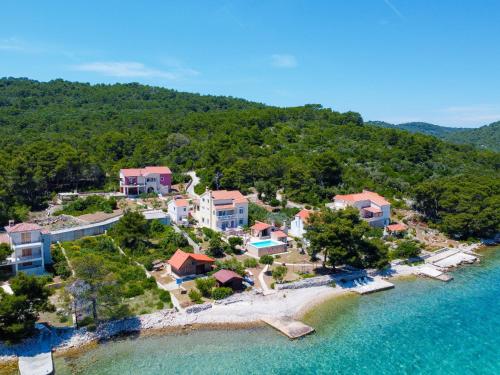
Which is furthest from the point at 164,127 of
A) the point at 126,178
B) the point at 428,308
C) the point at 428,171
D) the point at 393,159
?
the point at 428,308

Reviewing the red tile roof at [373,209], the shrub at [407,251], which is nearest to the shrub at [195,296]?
the shrub at [407,251]

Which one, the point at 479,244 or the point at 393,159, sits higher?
the point at 393,159

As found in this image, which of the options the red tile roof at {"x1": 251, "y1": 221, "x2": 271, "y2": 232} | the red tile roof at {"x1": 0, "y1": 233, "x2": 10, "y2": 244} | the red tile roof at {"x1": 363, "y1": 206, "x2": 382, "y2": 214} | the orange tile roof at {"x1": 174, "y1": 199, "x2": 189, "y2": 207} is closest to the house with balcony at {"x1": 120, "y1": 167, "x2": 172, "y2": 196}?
the orange tile roof at {"x1": 174, "y1": 199, "x2": 189, "y2": 207}

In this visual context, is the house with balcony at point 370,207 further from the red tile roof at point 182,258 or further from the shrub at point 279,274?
the red tile roof at point 182,258

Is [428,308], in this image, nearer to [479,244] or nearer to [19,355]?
[479,244]

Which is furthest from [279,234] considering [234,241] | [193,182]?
[193,182]

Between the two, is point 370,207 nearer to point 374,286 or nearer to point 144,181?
point 374,286
